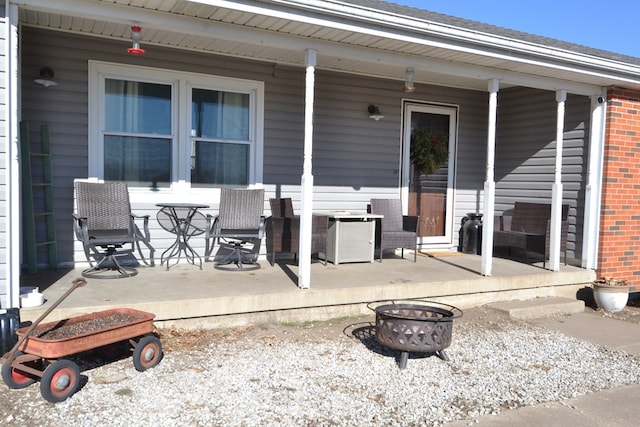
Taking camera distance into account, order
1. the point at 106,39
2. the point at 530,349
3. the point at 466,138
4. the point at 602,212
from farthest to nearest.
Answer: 1. the point at 466,138
2. the point at 602,212
3. the point at 106,39
4. the point at 530,349

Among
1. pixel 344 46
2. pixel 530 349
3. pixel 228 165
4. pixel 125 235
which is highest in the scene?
pixel 344 46

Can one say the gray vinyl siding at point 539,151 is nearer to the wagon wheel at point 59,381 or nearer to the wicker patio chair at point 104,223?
the wicker patio chair at point 104,223

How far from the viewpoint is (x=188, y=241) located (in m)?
6.02

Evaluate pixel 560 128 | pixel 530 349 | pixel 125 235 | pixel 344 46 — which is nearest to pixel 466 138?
pixel 560 128

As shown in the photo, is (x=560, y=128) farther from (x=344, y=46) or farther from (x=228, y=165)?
(x=228, y=165)

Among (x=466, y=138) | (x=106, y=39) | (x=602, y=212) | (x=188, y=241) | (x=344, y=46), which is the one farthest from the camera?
(x=466, y=138)

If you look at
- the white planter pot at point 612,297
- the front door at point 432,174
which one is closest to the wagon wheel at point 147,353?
the front door at point 432,174

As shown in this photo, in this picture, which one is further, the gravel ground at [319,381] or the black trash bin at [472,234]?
the black trash bin at [472,234]

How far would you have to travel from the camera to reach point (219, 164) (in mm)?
6145

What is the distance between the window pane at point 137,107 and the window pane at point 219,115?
0.32m

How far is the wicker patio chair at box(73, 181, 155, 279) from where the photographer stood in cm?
494

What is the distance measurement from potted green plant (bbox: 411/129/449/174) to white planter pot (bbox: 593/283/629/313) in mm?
2619

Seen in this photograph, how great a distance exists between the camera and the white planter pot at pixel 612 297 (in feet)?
19.9

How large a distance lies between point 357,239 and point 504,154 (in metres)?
3.07
